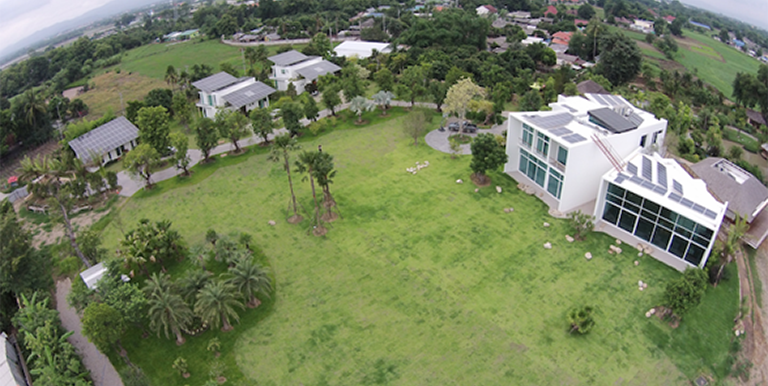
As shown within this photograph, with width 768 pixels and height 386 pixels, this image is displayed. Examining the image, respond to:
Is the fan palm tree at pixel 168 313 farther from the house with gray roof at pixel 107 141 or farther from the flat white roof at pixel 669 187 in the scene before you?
the flat white roof at pixel 669 187

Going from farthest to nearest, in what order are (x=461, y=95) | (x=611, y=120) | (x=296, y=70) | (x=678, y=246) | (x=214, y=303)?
1. (x=296, y=70)
2. (x=461, y=95)
3. (x=611, y=120)
4. (x=678, y=246)
5. (x=214, y=303)

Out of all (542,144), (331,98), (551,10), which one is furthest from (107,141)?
(551,10)

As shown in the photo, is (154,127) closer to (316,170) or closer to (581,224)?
(316,170)

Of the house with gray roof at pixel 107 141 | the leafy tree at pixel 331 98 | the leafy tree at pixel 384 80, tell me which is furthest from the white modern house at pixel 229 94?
the leafy tree at pixel 384 80

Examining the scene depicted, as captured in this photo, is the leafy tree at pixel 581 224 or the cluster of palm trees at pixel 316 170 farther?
the cluster of palm trees at pixel 316 170

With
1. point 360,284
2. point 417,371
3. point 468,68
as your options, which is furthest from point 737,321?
point 468,68

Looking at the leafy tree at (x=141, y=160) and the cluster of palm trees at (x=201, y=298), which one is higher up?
the leafy tree at (x=141, y=160)
